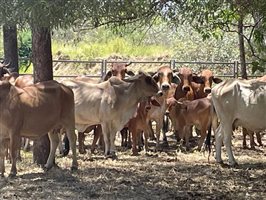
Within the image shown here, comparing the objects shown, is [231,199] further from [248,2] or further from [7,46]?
[7,46]

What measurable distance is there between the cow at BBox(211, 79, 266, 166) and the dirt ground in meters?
0.67

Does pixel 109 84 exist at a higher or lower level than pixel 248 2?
lower

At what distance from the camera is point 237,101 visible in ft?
33.0

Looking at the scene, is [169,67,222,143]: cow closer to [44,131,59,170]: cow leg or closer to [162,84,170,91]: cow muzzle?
[162,84,170,91]: cow muzzle

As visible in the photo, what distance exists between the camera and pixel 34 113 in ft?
28.8

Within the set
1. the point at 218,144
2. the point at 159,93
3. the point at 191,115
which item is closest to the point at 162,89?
the point at 159,93

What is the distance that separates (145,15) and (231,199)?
2.45 m

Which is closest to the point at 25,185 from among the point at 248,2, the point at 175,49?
the point at 248,2

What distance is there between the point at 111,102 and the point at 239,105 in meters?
2.41

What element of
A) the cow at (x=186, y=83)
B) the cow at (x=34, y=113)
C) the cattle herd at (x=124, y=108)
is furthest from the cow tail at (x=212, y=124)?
the cow at (x=34, y=113)

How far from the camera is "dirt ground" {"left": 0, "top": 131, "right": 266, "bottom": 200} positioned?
7.70 m

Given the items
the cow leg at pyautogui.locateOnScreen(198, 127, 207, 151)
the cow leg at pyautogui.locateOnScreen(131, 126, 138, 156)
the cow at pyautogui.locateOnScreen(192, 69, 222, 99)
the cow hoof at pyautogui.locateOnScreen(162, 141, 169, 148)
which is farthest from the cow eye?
the cow at pyautogui.locateOnScreen(192, 69, 222, 99)

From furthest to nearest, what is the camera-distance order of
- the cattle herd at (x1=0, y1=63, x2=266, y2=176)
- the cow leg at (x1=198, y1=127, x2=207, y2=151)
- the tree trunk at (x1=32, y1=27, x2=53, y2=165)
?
the cow leg at (x1=198, y1=127, x2=207, y2=151) → the tree trunk at (x1=32, y1=27, x2=53, y2=165) → the cattle herd at (x1=0, y1=63, x2=266, y2=176)

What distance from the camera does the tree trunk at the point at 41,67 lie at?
9.55m
